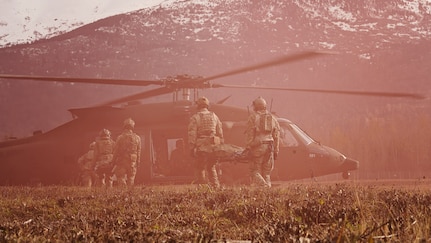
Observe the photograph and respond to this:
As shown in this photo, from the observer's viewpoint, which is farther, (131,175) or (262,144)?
(131,175)

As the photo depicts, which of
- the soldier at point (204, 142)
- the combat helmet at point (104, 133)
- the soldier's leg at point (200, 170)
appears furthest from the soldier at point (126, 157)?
the soldier's leg at point (200, 170)

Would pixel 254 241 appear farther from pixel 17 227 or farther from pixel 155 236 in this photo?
pixel 17 227

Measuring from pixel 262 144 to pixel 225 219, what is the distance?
7.31 m

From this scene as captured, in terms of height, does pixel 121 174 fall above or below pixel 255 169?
below

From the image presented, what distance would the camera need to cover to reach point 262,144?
1454 cm

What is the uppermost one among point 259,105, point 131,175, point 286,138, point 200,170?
point 259,105

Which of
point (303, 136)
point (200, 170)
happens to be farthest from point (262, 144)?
point (303, 136)

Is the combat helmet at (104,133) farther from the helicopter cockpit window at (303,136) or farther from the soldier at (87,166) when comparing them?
the helicopter cockpit window at (303,136)

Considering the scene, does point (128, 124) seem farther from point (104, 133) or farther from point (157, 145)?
point (157, 145)

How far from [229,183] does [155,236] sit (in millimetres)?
12273

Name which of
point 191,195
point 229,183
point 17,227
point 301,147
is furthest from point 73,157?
point 17,227

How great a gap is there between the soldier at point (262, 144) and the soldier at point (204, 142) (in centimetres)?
98

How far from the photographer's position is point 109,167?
→ 17234 millimetres

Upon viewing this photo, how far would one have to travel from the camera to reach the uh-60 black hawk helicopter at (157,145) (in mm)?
17016
